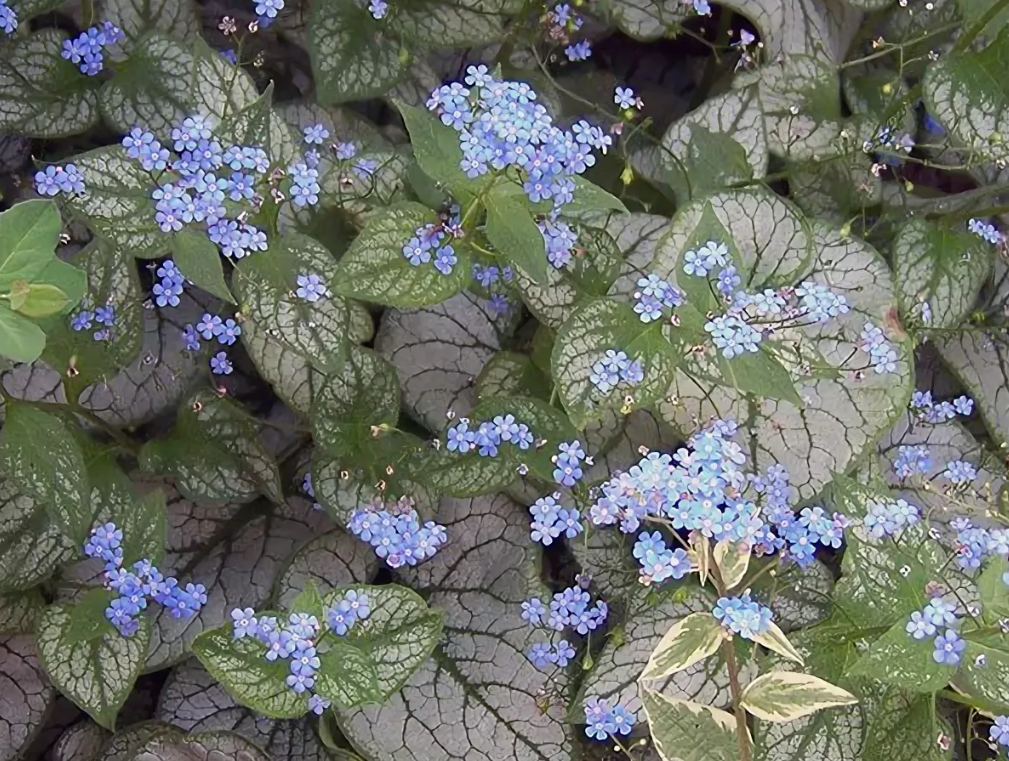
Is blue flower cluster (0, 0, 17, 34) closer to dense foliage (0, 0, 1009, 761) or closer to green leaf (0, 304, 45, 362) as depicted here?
dense foliage (0, 0, 1009, 761)

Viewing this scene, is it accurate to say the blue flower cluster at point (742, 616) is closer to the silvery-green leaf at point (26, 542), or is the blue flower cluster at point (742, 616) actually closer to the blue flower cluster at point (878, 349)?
the blue flower cluster at point (878, 349)

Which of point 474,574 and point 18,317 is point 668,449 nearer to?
point 474,574

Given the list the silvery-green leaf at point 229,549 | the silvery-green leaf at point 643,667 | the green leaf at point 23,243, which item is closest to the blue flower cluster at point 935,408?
the silvery-green leaf at point 643,667

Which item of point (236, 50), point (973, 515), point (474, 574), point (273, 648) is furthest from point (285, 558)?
point (973, 515)

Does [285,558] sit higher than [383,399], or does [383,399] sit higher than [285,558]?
[383,399]

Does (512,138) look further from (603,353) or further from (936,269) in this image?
(936,269)

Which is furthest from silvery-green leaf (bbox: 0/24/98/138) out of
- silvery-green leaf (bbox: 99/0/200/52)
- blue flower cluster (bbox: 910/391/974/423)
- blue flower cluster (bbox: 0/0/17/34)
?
blue flower cluster (bbox: 910/391/974/423)
